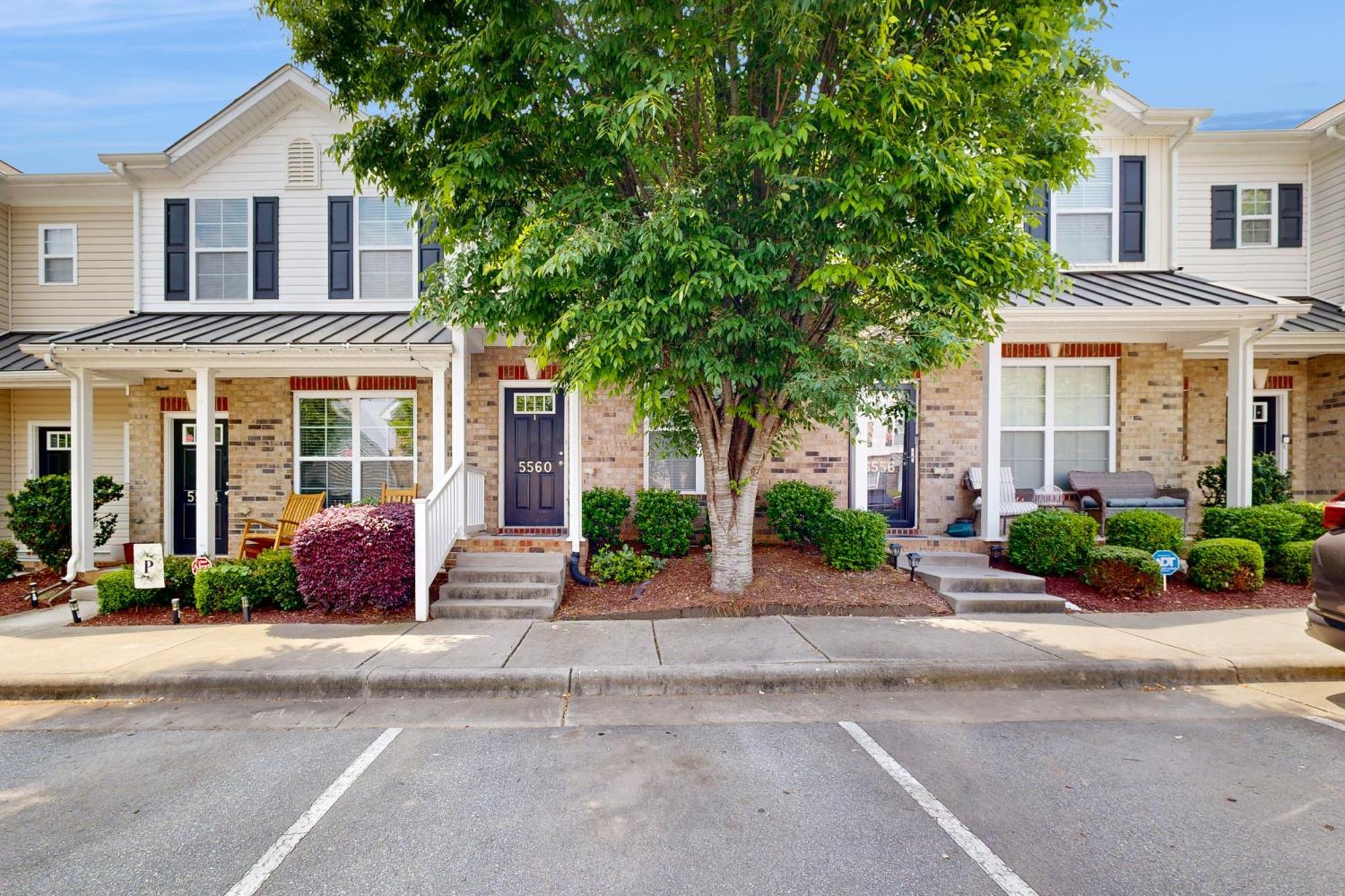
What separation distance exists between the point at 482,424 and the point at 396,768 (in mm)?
6364

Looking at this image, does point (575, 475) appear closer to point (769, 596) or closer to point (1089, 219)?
point (769, 596)

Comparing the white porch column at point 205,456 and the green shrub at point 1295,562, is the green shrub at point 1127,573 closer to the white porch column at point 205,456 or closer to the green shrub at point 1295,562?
the green shrub at point 1295,562

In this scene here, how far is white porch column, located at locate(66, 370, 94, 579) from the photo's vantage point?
846 cm

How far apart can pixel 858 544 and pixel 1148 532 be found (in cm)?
355

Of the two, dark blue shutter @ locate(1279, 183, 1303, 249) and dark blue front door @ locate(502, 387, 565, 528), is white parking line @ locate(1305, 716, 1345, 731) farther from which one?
dark blue shutter @ locate(1279, 183, 1303, 249)

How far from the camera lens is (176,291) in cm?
1012

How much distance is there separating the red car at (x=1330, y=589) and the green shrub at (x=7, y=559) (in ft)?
47.7

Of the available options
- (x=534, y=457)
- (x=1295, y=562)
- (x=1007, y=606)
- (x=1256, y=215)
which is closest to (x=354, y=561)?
(x=534, y=457)

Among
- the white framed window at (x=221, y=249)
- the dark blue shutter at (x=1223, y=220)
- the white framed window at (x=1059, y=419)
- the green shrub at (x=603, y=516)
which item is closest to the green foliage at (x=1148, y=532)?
the white framed window at (x=1059, y=419)

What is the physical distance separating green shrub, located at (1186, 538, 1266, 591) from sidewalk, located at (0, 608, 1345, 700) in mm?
812

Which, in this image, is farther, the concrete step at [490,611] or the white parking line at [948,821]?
the concrete step at [490,611]

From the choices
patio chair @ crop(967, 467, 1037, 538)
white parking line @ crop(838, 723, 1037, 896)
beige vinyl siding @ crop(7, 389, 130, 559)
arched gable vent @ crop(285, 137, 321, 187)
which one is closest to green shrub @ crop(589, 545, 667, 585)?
white parking line @ crop(838, 723, 1037, 896)

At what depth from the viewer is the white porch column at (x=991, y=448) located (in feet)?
26.9

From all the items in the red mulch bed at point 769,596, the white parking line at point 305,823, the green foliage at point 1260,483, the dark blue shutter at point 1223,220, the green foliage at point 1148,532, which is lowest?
the white parking line at point 305,823
